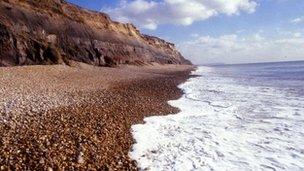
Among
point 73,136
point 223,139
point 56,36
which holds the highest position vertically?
point 56,36

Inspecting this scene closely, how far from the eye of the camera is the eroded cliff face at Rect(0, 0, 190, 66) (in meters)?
29.0

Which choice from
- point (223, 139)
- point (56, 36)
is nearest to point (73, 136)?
point (223, 139)

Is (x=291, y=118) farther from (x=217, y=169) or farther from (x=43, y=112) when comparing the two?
(x=43, y=112)

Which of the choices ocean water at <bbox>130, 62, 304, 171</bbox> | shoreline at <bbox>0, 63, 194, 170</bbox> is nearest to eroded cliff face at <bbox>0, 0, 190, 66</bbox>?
shoreline at <bbox>0, 63, 194, 170</bbox>

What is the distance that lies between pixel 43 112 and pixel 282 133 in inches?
298

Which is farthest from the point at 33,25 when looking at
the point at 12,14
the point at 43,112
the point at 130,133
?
the point at 130,133

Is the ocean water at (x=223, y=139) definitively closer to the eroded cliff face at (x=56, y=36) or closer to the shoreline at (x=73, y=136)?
the shoreline at (x=73, y=136)

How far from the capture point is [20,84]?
1792cm

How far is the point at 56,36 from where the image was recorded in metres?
36.9

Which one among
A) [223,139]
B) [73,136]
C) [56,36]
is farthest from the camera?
[56,36]

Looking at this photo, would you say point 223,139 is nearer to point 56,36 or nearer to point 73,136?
point 73,136

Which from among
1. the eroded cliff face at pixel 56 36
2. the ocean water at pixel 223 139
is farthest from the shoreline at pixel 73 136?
the eroded cliff face at pixel 56 36

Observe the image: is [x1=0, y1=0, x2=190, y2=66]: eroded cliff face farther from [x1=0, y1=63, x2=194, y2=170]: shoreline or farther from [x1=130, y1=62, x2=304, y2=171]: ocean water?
[x1=130, y1=62, x2=304, y2=171]: ocean water

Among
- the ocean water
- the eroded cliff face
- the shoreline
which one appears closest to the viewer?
the shoreline
